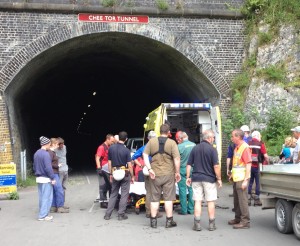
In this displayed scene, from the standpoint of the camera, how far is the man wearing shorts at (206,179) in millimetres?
8156

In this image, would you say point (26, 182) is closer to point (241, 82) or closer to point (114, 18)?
point (114, 18)

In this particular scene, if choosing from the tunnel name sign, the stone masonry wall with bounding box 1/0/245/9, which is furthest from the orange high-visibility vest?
the stone masonry wall with bounding box 1/0/245/9

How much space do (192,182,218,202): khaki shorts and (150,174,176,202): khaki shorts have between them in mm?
483

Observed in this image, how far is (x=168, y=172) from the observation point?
8.58 meters

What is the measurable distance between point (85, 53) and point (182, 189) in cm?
1140

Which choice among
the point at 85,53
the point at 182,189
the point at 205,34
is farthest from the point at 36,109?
the point at 182,189

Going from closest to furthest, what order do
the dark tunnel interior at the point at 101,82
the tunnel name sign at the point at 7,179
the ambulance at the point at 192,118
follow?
1. the tunnel name sign at the point at 7,179
2. the ambulance at the point at 192,118
3. the dark tunnel interior at the point at 101,82

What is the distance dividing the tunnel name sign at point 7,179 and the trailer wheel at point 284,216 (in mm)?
8140

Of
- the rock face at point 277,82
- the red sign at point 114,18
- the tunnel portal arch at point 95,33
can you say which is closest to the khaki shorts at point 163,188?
the rock face at point 277,82

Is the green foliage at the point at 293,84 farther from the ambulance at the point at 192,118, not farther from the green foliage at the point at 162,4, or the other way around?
the green foliage at the point at 162,4

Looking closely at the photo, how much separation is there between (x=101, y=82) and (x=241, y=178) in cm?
2373

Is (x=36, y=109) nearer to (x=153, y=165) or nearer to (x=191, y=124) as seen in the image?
(x=191, y=124)

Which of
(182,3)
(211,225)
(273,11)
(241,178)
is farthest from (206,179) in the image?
(273,11)

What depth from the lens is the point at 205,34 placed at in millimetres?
16891
